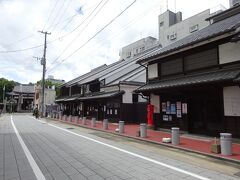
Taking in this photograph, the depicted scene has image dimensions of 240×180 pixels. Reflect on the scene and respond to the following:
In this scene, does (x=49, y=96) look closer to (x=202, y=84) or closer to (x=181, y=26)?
(x=181, y=26)

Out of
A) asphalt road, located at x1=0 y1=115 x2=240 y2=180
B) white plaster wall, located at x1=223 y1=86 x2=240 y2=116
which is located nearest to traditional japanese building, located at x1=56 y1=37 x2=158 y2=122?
→ white plaster wall, located at x1=223 y1=86 x2=240 y2=116

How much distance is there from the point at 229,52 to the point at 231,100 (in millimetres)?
2677

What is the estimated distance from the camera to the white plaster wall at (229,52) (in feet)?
39.2

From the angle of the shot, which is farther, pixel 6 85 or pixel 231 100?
pixel 6 85

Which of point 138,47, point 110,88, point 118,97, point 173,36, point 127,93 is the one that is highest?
point 138,47

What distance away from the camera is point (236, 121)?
38.2 ft

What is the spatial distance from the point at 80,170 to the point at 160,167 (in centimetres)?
253

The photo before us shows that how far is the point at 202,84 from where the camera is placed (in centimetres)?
1232

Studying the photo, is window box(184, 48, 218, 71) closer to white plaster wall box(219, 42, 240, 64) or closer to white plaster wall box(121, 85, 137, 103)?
white plaster wall box(219, 42, 240, 64)

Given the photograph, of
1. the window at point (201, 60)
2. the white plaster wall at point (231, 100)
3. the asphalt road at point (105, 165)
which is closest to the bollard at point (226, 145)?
the asphalt road at point (105, 165)

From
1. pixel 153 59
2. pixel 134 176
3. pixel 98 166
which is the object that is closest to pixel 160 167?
pixel 134 176

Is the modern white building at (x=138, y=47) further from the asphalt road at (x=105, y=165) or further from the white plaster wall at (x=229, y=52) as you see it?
the asphalt road at (x=105, y=165)

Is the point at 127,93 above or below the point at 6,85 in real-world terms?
below

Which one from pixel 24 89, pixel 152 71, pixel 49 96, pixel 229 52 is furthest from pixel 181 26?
pixel 24 89
